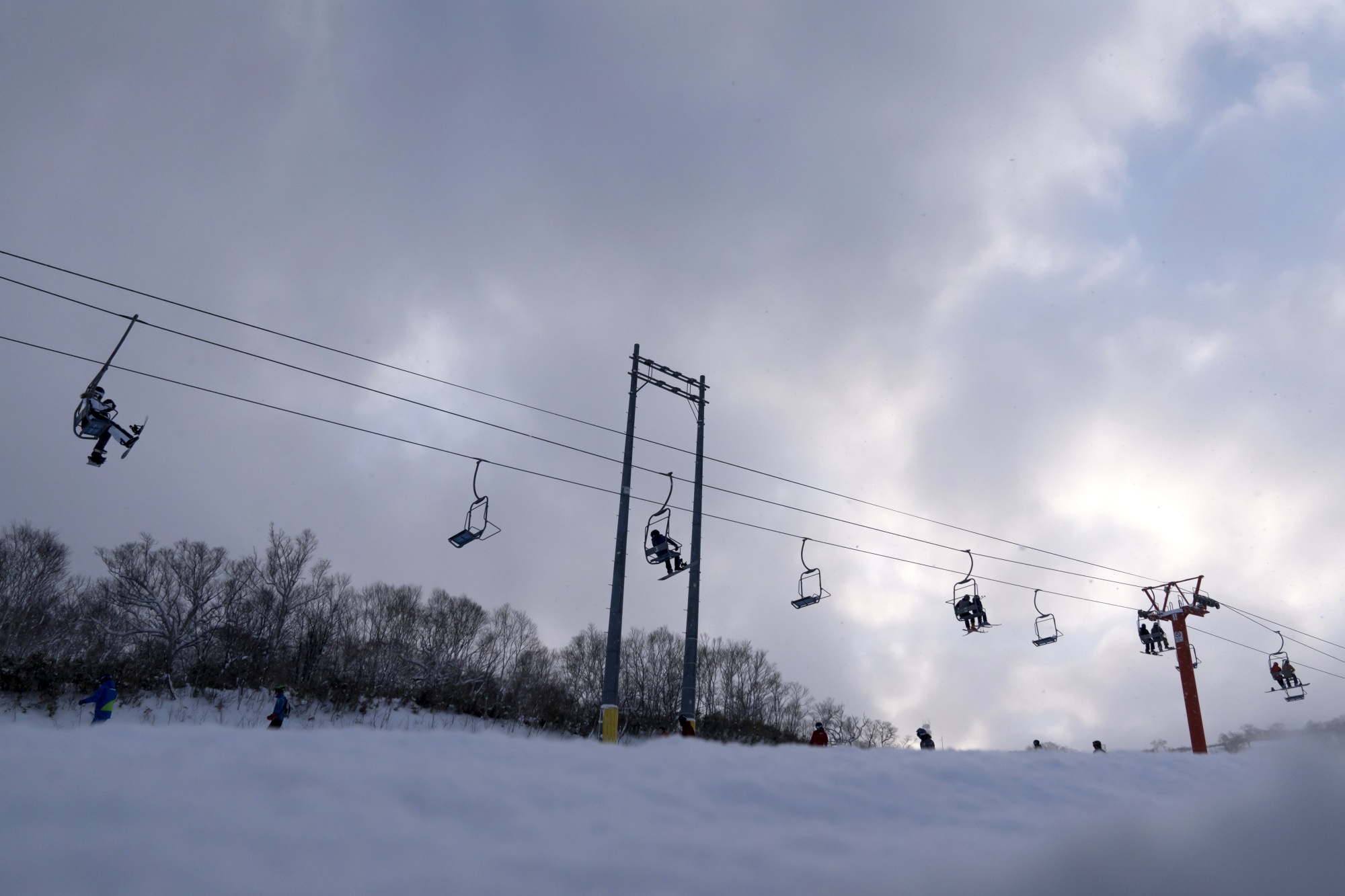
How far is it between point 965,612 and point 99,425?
22.0m

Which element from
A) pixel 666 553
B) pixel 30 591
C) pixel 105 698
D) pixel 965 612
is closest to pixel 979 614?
pixel 965 612

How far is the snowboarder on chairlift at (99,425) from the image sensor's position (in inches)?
480

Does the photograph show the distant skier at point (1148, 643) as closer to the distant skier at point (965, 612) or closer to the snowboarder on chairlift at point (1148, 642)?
the snowboarder on chairlift at point (1148, 642)

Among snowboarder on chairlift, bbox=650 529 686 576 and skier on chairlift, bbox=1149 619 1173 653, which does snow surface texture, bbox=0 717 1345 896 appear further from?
skier on chairlift, bbox=1149 619 1173 653

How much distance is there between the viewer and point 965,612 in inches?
839

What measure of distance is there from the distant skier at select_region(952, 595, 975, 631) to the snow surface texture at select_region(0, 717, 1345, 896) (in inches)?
735

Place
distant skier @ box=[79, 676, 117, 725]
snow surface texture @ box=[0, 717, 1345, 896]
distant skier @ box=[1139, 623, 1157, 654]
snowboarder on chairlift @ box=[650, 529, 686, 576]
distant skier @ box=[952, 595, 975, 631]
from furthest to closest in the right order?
distant skier @ box=[1139, 623, 1157, 654], distant skier @ box=[952, 595, 975, 631], snowboarder on chairlift @ box=[650, 529, 686, 576], distant skier @ box=[79, 676, 117, 725], snow surface texture @ box=[0, 717, 1345, 896]

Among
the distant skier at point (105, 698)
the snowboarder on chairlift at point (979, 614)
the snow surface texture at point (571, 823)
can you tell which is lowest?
the distant skier at point (105, 698)

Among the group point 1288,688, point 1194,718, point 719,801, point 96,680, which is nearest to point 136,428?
point 96,680

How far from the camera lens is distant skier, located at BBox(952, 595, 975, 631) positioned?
2125 centimetres

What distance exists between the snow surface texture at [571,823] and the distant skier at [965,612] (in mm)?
18669

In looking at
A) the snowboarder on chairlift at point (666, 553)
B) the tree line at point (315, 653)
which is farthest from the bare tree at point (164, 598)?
the snowboarder on chairlift at point (666, 553)

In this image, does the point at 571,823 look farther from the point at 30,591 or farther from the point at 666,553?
the point at 30,591

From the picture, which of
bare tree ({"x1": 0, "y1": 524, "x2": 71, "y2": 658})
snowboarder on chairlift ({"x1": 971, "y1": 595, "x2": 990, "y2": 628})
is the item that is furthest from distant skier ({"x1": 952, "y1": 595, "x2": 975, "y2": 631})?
bare tree ({"x1": 0, "y1": 524, "x2": 71, "y2": 658})
